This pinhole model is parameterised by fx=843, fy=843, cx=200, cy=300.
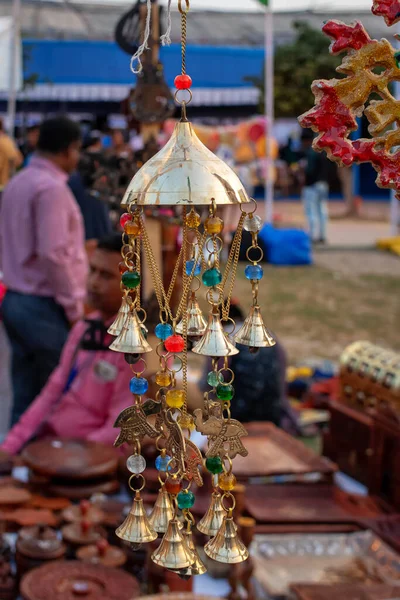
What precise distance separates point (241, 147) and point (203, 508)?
9.93m

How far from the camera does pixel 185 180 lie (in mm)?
1201

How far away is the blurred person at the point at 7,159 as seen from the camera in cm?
754

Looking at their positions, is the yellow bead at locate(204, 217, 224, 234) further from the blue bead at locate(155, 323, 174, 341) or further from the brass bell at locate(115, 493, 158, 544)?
the brass bell at locate(115, 493, 158, 544)

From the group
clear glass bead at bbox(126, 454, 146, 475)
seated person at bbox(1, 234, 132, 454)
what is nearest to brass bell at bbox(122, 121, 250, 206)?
clear glass bead at bbox(126, 454, 146, 475)

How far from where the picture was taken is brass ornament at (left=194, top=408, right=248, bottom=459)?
1.29 m

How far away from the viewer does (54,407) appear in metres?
3.70

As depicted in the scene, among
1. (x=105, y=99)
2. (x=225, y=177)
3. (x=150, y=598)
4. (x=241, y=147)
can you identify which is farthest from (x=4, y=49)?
(x=105, y=99)

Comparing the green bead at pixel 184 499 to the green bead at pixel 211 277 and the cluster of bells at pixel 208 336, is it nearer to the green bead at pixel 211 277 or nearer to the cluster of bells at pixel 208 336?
the cluster of bells at pixel 208 336

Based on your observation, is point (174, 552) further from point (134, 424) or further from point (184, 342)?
point (184, 342)

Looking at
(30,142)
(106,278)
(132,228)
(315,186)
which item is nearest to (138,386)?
(132,228)

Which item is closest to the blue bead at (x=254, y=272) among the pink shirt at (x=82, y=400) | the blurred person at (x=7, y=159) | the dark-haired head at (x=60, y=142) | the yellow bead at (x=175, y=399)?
the yellow bead at (x=175, y=399)

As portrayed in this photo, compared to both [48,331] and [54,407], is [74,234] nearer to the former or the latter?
[48,331]

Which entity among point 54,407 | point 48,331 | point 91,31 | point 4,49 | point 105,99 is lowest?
point 54,407

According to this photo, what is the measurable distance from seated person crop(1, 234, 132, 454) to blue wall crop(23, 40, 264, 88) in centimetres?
988
